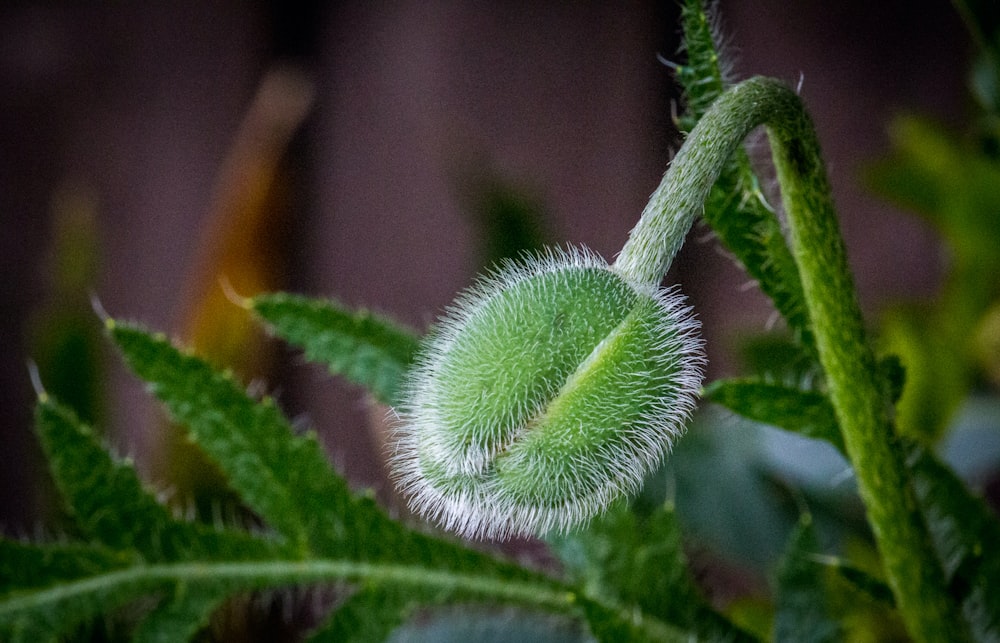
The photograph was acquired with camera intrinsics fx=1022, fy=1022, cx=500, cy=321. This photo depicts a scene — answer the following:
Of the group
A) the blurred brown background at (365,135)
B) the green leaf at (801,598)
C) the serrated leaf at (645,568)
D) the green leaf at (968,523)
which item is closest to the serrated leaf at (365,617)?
the serrated leaf at (645,568)

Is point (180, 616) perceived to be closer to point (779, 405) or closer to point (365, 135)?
point (779, 405)

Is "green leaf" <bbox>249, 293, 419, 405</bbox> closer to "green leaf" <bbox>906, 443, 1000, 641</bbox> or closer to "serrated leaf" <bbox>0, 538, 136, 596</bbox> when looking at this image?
"serrated leaf" <bbox>0, 538, 136, 596</bbox>

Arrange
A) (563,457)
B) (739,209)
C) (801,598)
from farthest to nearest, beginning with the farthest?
(801,598) < (739,209) < (563,457)

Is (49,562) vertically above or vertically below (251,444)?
below

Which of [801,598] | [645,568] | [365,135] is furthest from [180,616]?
[365,135]

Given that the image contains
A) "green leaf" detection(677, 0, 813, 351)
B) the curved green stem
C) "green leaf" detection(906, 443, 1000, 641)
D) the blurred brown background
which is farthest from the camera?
the blurred brown background

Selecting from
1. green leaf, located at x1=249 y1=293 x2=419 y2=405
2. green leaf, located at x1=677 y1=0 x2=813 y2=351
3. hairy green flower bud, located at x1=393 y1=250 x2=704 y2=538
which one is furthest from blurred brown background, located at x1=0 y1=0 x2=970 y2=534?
hairy green flower bud, located at x1=393 y1=250 x2=704 y2=538

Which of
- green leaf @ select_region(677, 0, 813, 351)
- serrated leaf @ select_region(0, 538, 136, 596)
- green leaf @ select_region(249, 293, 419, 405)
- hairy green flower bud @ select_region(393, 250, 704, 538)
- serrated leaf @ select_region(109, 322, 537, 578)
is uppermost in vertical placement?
green leaf @ select_region(677, 0, 813, 351)
